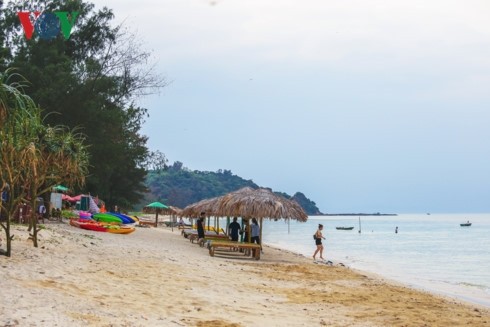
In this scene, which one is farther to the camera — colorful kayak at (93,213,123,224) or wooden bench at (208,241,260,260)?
colorful kayak at (93,213,123,224)

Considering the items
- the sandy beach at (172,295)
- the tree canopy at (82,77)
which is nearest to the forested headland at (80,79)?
the tree canopy at (82,77)

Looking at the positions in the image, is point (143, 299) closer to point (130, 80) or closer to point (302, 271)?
point (302, 271)

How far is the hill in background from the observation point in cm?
14475

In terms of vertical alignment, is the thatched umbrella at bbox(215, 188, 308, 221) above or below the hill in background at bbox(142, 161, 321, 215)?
below

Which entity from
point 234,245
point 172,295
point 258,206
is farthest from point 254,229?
point 172,295

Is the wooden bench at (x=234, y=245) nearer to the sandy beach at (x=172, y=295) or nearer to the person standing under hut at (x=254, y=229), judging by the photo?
the person standing under hut at (x=254, y=229)

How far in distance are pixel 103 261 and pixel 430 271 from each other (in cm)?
1763

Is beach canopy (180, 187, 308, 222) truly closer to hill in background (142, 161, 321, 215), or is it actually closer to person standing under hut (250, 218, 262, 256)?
person standing under hut (250, 218, 262, 256)

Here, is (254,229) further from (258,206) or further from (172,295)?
(172,295)

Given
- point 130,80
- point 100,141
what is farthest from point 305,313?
point 130,80

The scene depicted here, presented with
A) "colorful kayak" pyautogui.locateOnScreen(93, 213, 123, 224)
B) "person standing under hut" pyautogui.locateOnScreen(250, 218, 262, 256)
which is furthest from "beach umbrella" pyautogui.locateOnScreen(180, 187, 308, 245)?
"colorful kayak" pyautogui.locateOnScreen(93, 213, 123, 224)

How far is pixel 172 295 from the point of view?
8539 millimetres

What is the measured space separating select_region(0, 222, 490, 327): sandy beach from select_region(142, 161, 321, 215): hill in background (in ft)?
398

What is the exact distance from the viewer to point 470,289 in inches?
712
